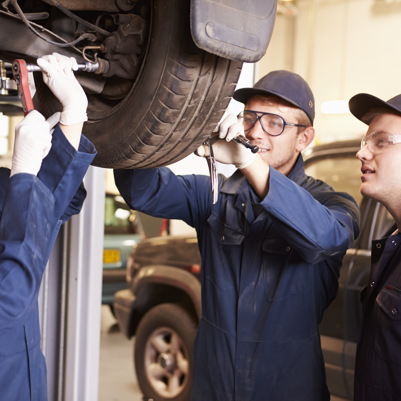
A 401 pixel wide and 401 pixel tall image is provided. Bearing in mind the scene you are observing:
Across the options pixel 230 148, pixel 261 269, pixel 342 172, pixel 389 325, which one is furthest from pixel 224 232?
pixel 342 172

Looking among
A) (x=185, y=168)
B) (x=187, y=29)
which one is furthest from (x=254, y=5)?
(x=185, y=168)

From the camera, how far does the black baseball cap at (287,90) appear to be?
1.69 metres

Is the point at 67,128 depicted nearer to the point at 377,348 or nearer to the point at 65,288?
the point at 377,348

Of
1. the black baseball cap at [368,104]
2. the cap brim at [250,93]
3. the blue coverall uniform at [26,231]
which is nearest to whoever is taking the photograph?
the blue coverall uniform at [26,231]

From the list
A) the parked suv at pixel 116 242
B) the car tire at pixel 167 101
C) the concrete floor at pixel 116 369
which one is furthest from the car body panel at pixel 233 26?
the parked suv at pixel 116 242

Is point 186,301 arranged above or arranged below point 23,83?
below

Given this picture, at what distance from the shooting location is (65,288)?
2174 millimetres

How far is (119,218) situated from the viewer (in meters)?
5.38

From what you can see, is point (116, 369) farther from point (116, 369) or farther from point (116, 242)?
point (116, 242)

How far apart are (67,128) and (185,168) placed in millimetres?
1981

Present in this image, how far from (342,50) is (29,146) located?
667cm

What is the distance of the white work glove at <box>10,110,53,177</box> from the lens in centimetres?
94

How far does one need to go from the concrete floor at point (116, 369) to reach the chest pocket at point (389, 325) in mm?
1135

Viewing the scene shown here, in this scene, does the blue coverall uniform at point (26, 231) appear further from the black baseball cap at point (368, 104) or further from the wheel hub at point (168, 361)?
the wheel hub at point (168, 361)
